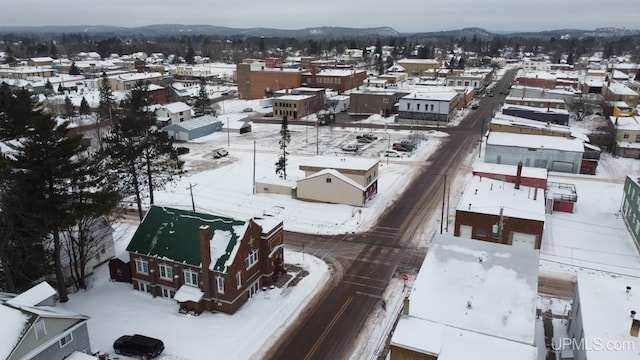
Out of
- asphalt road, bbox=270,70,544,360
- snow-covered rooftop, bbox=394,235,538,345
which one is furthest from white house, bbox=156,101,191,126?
snow-covered rooftop, bbox=394,235,538,345

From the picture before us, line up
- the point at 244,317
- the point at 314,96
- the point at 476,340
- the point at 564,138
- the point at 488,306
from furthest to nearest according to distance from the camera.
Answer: the point at 314,96 < the point at 564,138 < the point at 244,317 < the point at 488,306 < the point at 476,340

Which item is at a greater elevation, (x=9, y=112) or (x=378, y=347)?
(x=9, y=112)

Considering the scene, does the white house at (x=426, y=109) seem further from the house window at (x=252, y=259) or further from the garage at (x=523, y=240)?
the house window at (x=252, y=259)

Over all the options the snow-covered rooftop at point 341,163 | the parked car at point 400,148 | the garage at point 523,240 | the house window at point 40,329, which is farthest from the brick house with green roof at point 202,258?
the parked car at point 400,148

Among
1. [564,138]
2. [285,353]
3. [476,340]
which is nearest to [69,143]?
[285,353]

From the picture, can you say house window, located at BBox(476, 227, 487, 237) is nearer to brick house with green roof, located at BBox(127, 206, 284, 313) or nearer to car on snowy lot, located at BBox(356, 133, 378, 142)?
brick house with green roof, located at BBox(127, 206, 284, 313)

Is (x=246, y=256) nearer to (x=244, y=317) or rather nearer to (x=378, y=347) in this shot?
(x=244, y=317)
